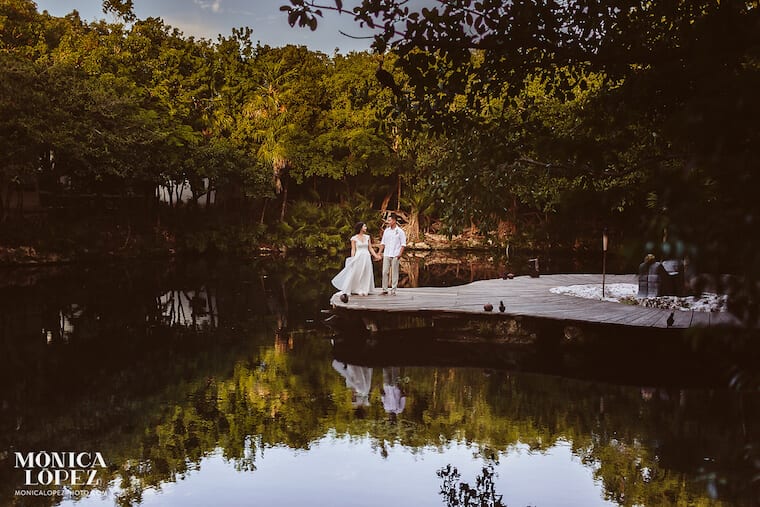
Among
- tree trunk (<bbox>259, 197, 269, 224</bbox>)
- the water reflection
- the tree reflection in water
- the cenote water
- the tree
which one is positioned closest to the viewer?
the tree

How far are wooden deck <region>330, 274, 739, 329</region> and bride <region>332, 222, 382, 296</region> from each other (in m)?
0.29

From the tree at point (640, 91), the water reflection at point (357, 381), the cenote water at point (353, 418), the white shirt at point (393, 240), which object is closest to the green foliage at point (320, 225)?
the cenote water at point (353, 418)

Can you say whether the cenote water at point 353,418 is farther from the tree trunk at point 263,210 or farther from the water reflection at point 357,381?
the tree trunk at point 263,210

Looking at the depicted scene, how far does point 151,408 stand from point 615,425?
5785 mm

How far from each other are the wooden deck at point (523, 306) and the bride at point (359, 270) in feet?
0.96

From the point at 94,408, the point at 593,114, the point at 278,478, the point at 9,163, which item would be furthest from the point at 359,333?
the point at 9,163

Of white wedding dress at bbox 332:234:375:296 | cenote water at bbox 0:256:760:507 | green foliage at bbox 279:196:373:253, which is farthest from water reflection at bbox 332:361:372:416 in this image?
green foliage at bbox 279:196:373:253

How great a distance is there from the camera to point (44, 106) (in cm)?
2816

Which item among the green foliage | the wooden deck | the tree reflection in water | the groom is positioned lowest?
the tree reflection in water

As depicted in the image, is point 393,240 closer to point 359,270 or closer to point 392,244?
point 392,244

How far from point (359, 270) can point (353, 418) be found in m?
6.87

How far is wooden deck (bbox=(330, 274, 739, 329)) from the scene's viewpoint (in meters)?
13.2

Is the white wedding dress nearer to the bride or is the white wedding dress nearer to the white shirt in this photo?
the bride

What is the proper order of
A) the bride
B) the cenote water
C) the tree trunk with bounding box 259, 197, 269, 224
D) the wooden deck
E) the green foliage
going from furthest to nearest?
the green foliage, the tree trunk with bounding box 259, 197, 269, 224, the bride, the wooden deck, the cenote water
